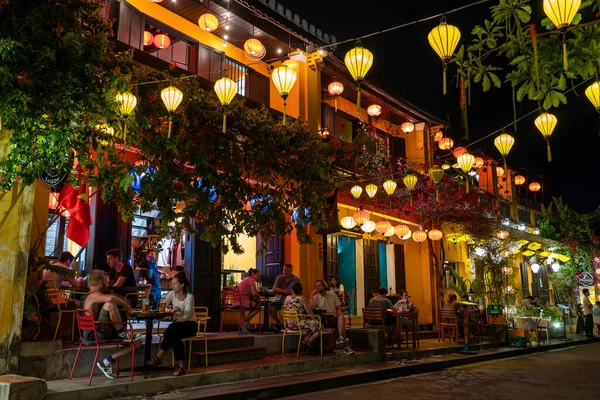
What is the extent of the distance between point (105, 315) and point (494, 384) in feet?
24.0

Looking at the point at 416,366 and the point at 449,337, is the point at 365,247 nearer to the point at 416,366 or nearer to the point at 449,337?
the point at 449,337

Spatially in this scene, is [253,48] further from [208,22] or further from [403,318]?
[403,318]

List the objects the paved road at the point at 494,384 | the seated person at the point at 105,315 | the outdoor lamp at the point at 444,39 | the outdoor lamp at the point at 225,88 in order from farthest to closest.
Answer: the outdoor lamp at the point at 225,88
the paved road at the point at 494,384
the seated person at the point at 105,315
the outdoor lamp at the point at 444,39

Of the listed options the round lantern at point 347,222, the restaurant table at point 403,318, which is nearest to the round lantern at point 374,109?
the round lantern at point 347,222

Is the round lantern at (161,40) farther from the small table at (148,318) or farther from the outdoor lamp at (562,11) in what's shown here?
the outdoor lamp at (562,11)

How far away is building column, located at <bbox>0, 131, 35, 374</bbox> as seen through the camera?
7367 millimetres

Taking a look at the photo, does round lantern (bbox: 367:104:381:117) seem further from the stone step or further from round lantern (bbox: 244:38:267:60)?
the stone step

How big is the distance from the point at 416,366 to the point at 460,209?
9128 mm

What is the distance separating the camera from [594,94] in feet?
20.4

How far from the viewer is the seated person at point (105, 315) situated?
7.88m

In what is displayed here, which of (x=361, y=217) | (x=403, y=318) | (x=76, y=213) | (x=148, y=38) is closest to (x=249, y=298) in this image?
(x=76, y=213)

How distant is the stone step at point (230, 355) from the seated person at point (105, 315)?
5.14ft

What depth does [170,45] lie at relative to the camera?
535 inches

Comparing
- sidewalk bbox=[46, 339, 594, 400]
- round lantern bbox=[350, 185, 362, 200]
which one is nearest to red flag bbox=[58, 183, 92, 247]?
sidewalk bbox=[46, 339, 594, 400]
